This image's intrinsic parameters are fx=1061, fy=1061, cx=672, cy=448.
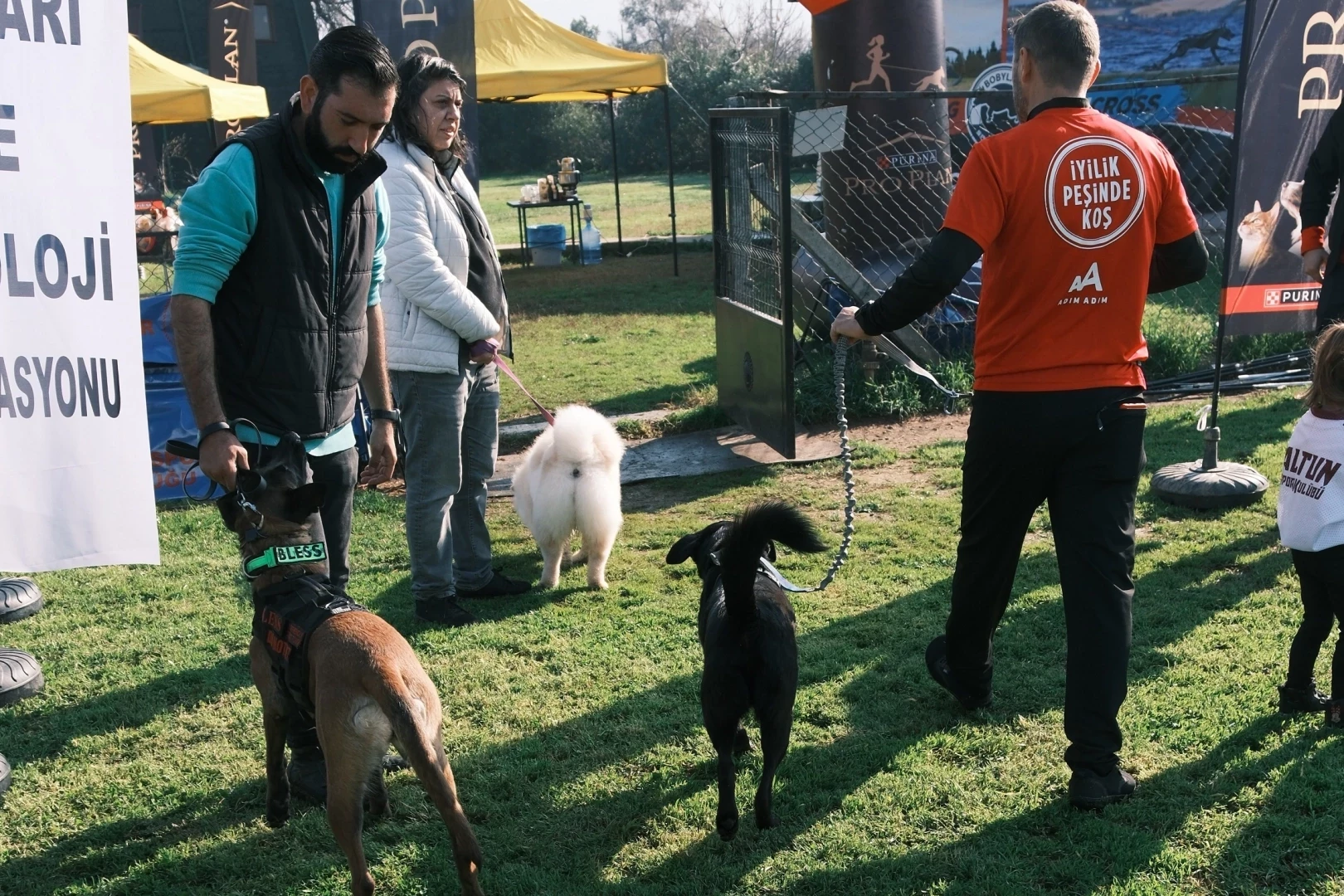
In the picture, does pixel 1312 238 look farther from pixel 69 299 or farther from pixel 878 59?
pixel 69 299

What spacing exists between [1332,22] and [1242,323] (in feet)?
5.37

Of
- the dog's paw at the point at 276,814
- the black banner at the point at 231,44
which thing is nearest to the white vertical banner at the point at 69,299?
the dog's paw at the point at 276,814

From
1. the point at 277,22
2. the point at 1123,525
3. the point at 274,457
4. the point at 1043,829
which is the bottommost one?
the point at 1043,829

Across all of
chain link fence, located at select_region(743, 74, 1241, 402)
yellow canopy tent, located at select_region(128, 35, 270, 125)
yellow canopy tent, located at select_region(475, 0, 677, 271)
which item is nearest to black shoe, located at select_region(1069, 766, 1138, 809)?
chain link fence, located at select_region(743, 74, 1241, 402)

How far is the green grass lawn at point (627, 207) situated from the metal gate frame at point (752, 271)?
13.1 m

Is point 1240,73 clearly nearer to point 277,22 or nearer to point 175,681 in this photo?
point 175,681

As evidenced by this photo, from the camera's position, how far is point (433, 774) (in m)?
2.65

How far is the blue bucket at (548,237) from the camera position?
18438 millimetres

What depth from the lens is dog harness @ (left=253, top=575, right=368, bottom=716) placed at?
2949 mm

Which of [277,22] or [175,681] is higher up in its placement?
[277,22]

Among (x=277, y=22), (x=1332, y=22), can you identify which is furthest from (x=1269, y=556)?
(x=277, y=22)

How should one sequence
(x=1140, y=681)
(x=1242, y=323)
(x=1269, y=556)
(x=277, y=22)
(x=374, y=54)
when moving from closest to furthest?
(x=374, y=54), (x=1140, y=681), (x=1269, y=556), (x=1242, y=323), (x=277, y=22)

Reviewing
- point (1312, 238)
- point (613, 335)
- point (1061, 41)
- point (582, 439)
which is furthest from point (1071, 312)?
point (613, 335)

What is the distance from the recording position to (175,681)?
14.3ft
